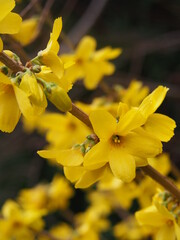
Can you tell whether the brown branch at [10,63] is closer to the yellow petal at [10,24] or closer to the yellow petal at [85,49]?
the yellow petal at [10,24]

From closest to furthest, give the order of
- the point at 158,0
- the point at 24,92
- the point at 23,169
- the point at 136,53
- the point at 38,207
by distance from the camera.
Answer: the point at 24,92 < the point at 38,207 < the point at 136,53 < the point at 158,0 < the point at 23,169

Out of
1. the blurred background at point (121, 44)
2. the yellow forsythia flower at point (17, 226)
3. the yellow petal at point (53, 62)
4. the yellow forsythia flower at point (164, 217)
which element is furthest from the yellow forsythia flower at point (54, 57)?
the blurred background at point (121, 44)

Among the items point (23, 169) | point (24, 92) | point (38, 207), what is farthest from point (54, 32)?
point (23, 169)

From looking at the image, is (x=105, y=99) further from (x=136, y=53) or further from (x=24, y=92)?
(x=136, y=53)

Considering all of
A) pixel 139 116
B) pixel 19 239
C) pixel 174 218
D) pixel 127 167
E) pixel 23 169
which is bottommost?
pixel 23 169

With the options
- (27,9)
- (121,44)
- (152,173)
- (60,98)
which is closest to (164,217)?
(152,173)

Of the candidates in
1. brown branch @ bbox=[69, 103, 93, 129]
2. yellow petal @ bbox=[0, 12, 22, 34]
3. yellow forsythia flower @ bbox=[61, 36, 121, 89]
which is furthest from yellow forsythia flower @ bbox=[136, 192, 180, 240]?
yellow forsythia flower @ bbox=[61, 36, 121, 89]

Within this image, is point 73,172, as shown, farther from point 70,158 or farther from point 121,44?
point 121,44
